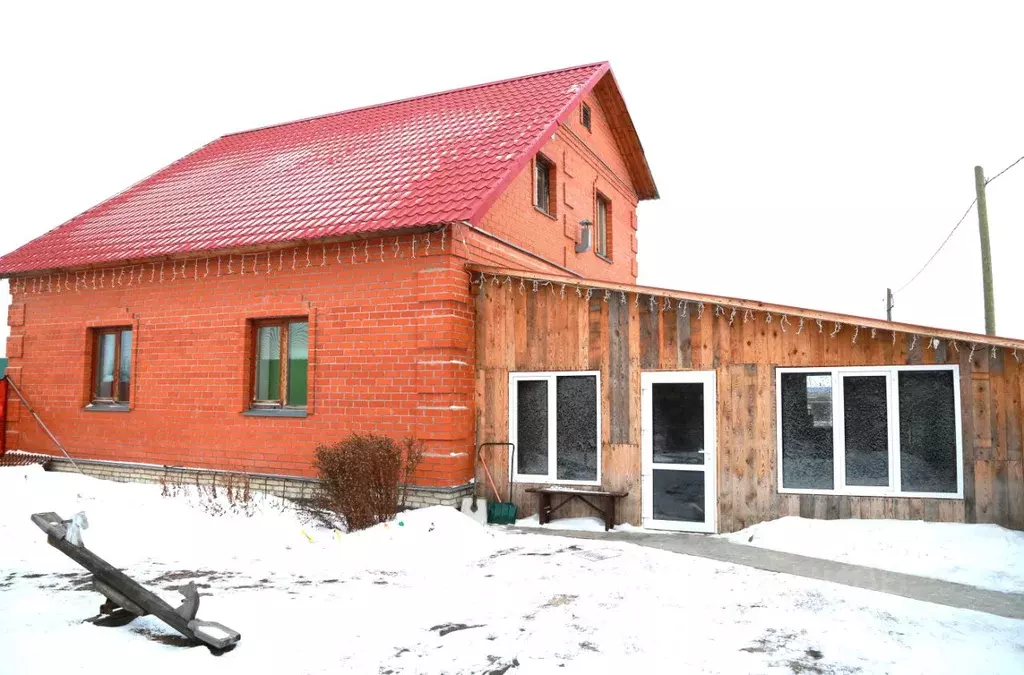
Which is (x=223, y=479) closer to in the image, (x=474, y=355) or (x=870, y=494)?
(x=474, y=355)

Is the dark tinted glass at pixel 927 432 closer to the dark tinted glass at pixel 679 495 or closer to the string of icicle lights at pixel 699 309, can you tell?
the string of icicle lights at pixel 699 309

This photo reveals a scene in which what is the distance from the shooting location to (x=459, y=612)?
586 cm

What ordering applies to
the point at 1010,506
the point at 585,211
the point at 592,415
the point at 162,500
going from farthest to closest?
the point at 585,211, the point at 162,500, the point at 592,415, the point at 1010,506

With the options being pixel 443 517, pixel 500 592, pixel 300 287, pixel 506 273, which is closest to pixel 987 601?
pixel 500 592

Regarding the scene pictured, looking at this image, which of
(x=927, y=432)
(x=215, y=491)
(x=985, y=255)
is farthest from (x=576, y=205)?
(x=985, y=255)

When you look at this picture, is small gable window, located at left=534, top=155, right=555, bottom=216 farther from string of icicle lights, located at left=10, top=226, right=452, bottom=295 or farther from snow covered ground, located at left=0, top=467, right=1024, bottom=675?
snow covered ground, located at left=0, top=467, right=1024, bottom=675

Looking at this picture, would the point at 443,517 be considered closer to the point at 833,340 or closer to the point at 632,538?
the point at 632,538

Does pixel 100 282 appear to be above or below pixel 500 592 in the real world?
above

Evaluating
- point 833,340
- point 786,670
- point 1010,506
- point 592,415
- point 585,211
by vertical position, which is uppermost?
point 585,211

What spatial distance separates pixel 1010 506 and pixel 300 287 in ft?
30.7

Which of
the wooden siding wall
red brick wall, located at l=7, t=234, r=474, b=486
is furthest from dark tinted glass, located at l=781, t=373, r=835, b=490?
red brick wall, located at l=7, t=234, r=474, b=486

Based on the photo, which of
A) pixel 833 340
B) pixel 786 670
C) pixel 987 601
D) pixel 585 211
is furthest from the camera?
pixel 585 211

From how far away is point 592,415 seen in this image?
9.48 m

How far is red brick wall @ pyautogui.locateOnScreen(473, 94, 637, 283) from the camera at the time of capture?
11602 mm
